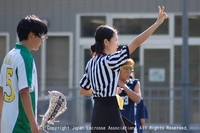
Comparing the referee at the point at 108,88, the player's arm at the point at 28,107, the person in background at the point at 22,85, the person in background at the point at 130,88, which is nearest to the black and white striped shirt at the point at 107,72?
the referee at the point at 108,88

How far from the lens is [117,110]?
178 inches

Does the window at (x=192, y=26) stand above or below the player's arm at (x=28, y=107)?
above

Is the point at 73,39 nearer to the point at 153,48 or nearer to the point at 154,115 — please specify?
the point at 153,48

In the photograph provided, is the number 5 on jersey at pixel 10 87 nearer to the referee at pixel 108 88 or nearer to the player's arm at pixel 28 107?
the player's arm at pixel 28 107

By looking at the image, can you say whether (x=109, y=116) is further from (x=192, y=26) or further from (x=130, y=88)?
(x=192, y=26)

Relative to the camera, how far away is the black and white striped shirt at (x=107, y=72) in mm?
4379

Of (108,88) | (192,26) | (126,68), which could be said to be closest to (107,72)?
(108,88)

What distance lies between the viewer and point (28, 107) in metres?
4.03

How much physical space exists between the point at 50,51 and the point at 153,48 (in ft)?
7.53

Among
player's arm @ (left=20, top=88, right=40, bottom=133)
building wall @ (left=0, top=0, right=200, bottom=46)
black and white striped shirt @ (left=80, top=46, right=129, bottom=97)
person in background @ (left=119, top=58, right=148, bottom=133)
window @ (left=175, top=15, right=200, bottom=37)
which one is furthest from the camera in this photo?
building wall @ (left=0, top=0, right=200, bottom=46)

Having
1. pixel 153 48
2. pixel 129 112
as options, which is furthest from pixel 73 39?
pixel 129 112

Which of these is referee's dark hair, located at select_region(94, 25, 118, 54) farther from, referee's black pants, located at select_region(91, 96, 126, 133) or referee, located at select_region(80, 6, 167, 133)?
referee's black pants, located at select_region(91, 96, 126, 133)

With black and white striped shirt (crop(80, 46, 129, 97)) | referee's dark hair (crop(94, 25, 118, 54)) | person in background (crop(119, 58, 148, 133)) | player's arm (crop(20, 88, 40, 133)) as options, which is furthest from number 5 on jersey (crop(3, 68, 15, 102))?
person in background (crop(119, 58, 148, 133))

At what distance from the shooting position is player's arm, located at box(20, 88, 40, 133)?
4.02 metres
